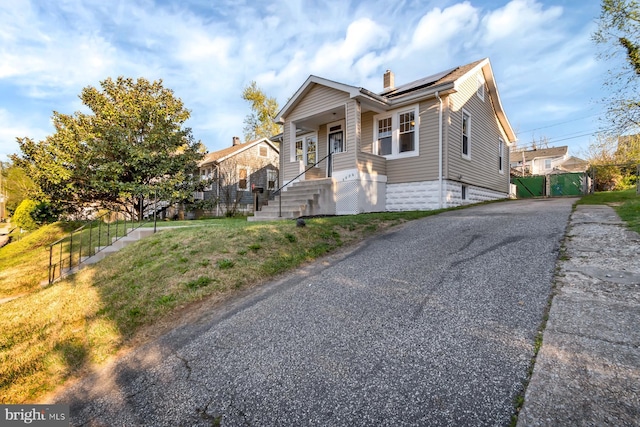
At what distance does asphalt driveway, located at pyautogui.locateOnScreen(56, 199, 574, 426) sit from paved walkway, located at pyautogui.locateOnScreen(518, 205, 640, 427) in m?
0.14

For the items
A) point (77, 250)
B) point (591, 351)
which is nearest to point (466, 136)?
point (591, 351)

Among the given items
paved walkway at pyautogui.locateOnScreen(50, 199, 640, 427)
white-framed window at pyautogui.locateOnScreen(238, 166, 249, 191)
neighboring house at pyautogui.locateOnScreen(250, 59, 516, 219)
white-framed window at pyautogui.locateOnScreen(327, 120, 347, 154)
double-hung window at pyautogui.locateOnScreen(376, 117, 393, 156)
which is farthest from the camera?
white-framed window at pyautogui.locateOnScreen(238, 166, 249, 191)

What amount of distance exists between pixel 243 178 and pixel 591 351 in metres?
22.7

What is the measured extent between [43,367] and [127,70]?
17.2 meters

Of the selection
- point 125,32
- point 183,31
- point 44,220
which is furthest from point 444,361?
point 44,220

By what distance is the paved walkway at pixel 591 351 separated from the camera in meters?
1.68

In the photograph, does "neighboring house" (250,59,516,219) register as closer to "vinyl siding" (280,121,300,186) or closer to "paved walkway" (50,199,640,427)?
"vinyl siding" (280,121,300,186)

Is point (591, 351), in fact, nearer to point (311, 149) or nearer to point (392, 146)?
point (392, 146)

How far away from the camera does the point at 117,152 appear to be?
1530cm

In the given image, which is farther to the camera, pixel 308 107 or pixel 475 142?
pixel 475 142

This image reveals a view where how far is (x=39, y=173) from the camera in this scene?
47.2 ft

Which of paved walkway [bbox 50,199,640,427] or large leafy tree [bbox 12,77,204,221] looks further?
large leafy tree [bbox 12,77,204,221]

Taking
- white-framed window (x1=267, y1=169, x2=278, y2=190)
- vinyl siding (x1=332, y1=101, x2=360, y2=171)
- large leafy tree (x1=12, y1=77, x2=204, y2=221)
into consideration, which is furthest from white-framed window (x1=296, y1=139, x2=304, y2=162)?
white-framed window (x1=267, y1=169, x2=278, y2=190)

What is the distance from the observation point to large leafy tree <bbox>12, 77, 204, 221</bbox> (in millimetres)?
14781
